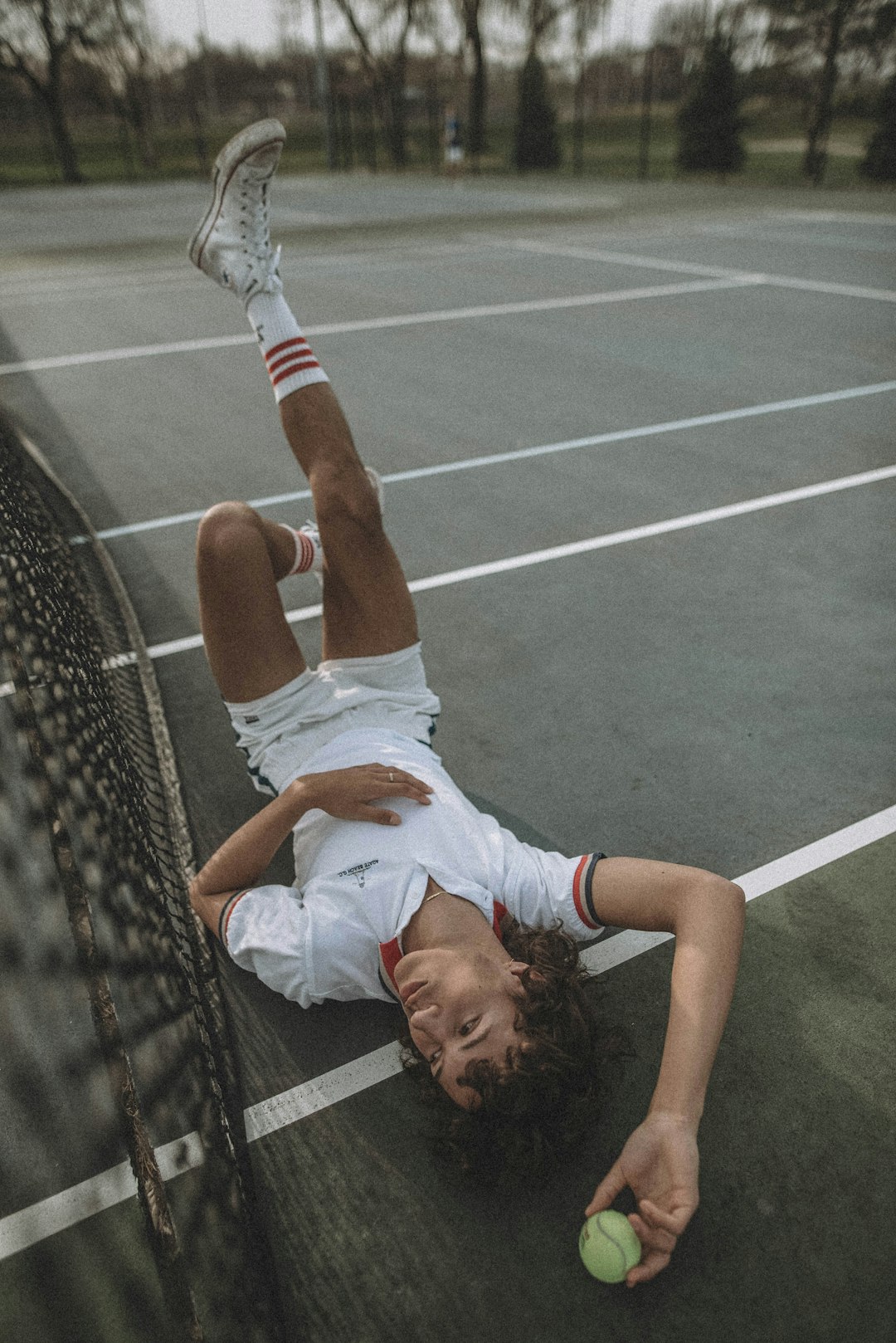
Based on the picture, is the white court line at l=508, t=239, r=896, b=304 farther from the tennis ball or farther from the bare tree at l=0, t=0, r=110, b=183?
the bare tree at l=0, t=0, r=110, b=183

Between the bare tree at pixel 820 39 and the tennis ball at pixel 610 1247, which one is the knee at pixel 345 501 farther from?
the bare tree at pixel 820 39

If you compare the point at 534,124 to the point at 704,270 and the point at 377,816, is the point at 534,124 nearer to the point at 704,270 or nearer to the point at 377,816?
the point at 704,270

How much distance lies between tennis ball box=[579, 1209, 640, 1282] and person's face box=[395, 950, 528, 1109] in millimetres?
309

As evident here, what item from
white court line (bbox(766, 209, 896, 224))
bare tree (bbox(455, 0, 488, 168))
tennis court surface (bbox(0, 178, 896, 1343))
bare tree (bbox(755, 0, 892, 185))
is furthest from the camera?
bare tree (bbox(455, 0, 488, 168))

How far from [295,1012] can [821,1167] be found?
1216 millimetres

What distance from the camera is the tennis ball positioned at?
1704 mm

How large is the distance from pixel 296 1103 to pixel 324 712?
106 cm

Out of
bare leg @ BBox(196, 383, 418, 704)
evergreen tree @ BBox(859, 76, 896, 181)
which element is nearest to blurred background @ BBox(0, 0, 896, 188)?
evergreen tree @ BBox(859, 76, 896, 181)

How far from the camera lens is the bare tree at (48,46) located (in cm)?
2966

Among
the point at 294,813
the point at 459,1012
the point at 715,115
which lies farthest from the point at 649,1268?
the point at 715,115

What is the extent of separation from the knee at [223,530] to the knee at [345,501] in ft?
0.81

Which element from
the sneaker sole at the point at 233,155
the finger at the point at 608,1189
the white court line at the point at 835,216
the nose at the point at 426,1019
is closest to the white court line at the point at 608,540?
the sneaker sole at the point at 233,155

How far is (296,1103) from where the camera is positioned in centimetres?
211

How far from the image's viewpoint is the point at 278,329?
3.16 meters
